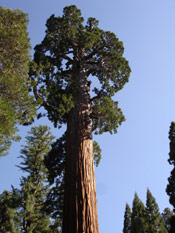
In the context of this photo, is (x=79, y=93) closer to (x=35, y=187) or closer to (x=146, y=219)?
(x=35, y=187)

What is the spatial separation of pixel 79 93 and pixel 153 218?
34086 mm

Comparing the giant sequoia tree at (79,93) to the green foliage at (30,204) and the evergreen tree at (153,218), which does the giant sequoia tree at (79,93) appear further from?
the evergreen tree at (153,218)

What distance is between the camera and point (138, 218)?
3334 cm

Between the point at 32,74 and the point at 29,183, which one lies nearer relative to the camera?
the point at 32,74

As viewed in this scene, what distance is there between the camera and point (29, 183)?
15.1 metres

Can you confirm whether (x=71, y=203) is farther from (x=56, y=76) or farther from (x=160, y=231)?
(x=160, y=231)

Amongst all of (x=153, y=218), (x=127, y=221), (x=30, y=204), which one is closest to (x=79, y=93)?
(x=30, y=204)

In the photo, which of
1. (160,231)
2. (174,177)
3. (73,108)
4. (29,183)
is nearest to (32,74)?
(73,108)

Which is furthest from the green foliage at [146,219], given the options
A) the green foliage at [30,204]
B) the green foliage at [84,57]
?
the green foliage at [84,57]

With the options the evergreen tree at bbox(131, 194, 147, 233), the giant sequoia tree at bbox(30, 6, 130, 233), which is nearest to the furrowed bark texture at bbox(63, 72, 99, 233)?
the giant sequoia tree at bbox(30, 6, 130, 233)

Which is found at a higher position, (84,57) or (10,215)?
(84,57)

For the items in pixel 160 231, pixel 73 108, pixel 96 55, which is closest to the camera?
pixel 73 108

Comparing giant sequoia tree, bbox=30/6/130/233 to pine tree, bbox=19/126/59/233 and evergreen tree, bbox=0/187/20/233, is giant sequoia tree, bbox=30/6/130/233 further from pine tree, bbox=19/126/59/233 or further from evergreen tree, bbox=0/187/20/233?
evergreen tree, bbox=0/187/20/233

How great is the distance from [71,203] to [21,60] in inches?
177
